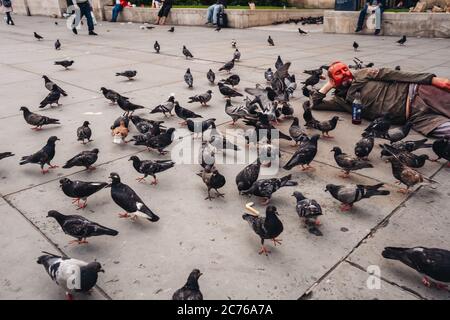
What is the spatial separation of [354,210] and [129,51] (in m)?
13.3

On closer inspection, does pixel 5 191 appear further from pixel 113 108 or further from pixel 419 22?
pixel 419 22

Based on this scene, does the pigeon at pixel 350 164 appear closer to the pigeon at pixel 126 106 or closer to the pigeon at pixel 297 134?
the pigeon at pixel 297 134

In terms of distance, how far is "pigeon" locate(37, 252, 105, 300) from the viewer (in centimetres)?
304

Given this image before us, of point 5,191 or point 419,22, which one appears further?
point 419,22

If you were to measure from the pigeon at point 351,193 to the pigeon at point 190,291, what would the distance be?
2.00 metres

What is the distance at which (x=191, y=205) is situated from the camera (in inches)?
176

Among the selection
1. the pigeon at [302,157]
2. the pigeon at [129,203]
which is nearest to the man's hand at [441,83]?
the pigeon at [302,157]

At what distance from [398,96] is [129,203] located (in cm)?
512

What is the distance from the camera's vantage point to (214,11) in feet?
75.0

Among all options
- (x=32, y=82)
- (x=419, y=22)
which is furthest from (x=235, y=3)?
(x=32, y=82)

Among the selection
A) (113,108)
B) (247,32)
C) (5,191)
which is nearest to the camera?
(5,191)

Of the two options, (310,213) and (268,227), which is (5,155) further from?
(310,213)

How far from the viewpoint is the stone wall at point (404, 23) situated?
672 inches

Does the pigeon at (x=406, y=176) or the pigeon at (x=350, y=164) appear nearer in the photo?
the pigeon at (x=406, y=176)
